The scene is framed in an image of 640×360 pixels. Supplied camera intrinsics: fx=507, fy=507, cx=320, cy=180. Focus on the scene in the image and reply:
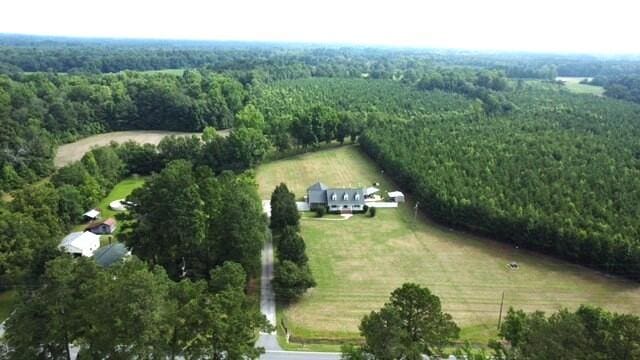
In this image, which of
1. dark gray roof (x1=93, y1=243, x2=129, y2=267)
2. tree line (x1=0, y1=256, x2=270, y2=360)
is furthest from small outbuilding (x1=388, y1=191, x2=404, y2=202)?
tree line (x1=0, y1=256, x2=270, y2=360)

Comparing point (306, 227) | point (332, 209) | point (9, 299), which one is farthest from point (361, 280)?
point (9, 299)

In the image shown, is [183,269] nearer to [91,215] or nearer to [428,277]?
[91,215]

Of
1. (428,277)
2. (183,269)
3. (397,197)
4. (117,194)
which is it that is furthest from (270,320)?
(117,194)

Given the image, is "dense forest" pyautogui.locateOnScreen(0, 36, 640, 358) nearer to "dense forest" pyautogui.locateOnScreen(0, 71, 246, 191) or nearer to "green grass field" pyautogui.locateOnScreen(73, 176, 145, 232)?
"dense forest" pyautogui.locateOnScreen(0, 71, 246, 191)

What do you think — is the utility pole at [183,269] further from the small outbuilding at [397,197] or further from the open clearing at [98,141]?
the open clearing at [98,141]

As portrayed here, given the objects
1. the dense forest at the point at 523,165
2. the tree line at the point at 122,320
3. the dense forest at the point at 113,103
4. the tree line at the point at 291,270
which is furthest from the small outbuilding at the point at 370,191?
the dense forest at the point at 113,103

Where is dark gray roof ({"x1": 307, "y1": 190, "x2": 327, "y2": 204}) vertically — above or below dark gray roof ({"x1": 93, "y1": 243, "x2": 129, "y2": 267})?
below

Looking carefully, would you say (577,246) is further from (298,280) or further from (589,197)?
(298,280)
